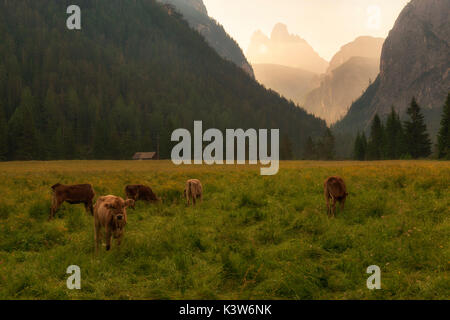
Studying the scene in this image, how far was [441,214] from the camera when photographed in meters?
10.4

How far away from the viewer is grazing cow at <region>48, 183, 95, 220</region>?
12.5 meters

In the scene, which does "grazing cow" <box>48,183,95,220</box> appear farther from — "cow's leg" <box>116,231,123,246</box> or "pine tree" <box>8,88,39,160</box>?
"pine tree" <box>8,88,39,160</box>

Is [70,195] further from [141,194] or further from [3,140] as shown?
[3,140]

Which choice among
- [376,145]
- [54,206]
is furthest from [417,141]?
[54,206]

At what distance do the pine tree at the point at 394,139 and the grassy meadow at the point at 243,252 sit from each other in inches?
2832

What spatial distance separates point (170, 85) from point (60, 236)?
182m

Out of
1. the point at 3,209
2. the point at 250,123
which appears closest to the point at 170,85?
the point at 250,123

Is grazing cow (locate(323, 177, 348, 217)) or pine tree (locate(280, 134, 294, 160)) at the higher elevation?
pine tree (locate(280, 134, 294, 160))

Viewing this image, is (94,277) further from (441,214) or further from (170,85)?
(170,85)

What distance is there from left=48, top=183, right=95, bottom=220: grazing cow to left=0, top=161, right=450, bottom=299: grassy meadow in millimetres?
692

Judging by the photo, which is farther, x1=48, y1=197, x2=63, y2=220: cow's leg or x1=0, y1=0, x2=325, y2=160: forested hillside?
x1=0, y1=0, x2=325, y2=160: forested hillside

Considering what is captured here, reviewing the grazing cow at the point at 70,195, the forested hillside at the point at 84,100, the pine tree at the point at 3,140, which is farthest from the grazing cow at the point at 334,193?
the forested hillside at the point at 84,100

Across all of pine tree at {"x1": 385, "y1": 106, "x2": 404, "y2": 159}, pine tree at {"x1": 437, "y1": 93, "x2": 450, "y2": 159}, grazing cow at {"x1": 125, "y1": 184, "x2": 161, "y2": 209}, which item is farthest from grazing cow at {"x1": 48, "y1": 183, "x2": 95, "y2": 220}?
pine tree at {"x1": 385, "y1": 106, "x2": 404, "y2": 159}

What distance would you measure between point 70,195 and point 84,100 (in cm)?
13610
